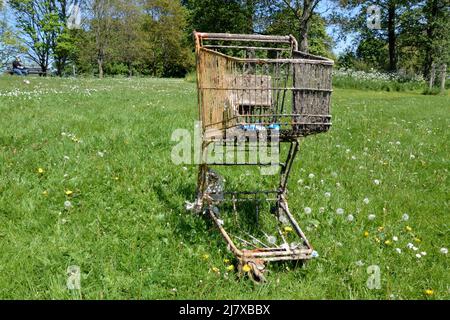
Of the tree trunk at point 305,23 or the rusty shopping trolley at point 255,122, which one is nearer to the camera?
the rusty shopping trolley at point 255,122

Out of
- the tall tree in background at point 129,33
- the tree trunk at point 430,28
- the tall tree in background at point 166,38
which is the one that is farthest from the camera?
the tall tree in background at point 166,38

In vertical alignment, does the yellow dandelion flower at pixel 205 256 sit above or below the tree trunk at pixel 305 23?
below

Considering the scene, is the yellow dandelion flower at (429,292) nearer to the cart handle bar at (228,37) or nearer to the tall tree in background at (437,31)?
the cart handle bar at (228,37)

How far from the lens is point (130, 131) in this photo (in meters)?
7.91

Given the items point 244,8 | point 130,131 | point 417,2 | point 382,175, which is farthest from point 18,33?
point 382,175

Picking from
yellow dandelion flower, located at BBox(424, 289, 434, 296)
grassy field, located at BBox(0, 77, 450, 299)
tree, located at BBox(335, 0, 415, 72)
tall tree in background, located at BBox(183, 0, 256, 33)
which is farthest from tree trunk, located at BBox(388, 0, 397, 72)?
yellow dandelion flower, located at BBox(424, 289, 434, 296)

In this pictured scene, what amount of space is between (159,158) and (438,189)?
427 centimetres

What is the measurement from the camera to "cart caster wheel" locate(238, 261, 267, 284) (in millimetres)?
3676

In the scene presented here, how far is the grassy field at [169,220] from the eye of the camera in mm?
3678

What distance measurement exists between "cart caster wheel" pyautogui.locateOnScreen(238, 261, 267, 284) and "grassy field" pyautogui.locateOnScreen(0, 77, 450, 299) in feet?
0.23

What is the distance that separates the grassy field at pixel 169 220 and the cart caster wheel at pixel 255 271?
0.23 ft

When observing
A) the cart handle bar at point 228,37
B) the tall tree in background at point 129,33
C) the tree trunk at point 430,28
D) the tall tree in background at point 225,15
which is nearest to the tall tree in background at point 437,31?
the tree trunk at point 430,28
